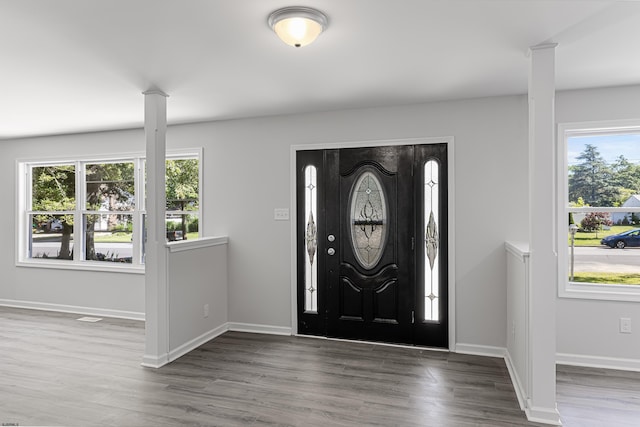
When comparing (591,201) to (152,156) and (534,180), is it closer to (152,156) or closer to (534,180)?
(534,180)

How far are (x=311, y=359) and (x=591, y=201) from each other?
2911mm

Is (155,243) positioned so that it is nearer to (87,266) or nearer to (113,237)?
(113,237)

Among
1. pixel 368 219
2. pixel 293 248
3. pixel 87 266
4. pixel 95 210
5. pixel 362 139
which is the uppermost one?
pixel 362 139

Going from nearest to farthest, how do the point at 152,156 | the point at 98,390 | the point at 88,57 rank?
the point at 88,57 → the point at 98,390 → the point at 152,156

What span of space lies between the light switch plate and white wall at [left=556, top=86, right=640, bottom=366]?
276cm

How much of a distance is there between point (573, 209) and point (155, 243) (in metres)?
3.75

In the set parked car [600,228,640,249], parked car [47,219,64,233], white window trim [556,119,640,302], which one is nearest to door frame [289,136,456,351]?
white window trim [556,119,640,302]

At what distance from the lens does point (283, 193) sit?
4.46 metres

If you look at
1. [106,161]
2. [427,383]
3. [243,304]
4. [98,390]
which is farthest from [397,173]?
[106,161]

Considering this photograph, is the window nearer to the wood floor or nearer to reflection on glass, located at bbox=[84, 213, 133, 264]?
reflection on glass, located at bbox=[84, 213, 133, 264]

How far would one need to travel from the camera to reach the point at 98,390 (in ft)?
9.95

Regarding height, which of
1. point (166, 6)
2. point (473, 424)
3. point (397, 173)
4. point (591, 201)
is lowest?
point (473, 424)

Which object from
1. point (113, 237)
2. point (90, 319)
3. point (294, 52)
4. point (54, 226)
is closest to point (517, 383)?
point (294, 52)

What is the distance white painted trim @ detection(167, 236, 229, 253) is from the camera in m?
3.72
